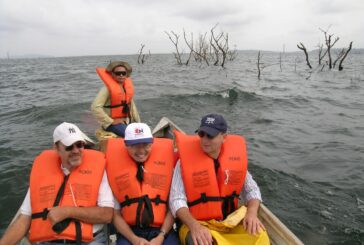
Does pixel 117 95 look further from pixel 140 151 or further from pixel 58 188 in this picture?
pixel 58 188

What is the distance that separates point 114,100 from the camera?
25.1ft

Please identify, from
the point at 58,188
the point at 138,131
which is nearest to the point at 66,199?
the point at 58,188

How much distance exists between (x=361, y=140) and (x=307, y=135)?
5.67ft

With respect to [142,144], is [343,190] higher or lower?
lower

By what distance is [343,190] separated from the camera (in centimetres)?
780

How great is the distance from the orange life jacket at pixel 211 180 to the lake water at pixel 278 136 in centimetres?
265

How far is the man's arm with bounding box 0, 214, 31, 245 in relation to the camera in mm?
3689

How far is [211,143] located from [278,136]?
8621 mm

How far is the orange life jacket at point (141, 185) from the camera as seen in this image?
4047 mm

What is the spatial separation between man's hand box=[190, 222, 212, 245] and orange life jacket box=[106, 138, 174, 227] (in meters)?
0.48

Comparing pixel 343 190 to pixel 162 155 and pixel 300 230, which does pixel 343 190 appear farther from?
pixel 162 155

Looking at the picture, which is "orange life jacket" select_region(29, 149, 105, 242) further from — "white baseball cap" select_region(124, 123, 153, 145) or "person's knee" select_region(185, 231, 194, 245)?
"person's knee" select_region(185, 231, 194, 245)

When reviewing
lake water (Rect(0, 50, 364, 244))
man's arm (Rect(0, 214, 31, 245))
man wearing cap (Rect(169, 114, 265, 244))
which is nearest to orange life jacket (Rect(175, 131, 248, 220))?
man wearing cap (Rect(169, 114, 265, 244))

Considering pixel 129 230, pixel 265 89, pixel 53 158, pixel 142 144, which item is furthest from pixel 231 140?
pixel 265 89
